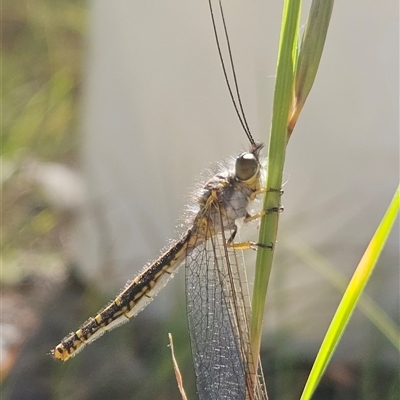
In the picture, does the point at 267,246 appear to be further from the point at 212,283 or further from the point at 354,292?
the point at 212,283

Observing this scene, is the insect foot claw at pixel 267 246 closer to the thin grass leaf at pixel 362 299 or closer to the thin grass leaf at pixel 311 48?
the thin grass leaf at pixel 311 48

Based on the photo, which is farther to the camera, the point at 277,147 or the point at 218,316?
the point at 218,316

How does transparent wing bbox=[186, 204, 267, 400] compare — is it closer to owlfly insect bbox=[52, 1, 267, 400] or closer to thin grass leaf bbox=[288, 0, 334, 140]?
owlfly insect bbox=[52, 1, 267, 400]

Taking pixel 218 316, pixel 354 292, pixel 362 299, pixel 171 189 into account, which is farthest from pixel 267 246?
pixel 171 189

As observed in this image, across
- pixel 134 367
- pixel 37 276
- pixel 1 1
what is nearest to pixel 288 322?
pixel 134 367

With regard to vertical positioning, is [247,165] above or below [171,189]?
below

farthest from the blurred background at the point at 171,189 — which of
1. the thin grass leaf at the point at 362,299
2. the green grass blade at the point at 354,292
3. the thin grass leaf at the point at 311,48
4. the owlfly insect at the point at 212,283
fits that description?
the thin grass leaf at the point at 311,48

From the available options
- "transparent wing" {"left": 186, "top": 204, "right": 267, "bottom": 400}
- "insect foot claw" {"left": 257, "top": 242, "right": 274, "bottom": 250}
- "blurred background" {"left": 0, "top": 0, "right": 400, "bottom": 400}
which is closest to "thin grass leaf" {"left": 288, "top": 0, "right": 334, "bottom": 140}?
"insect foot claw" {"left": 257, "top": 242, "right": 274, "bottom": 250}

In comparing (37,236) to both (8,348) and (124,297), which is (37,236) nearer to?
(8,348)
